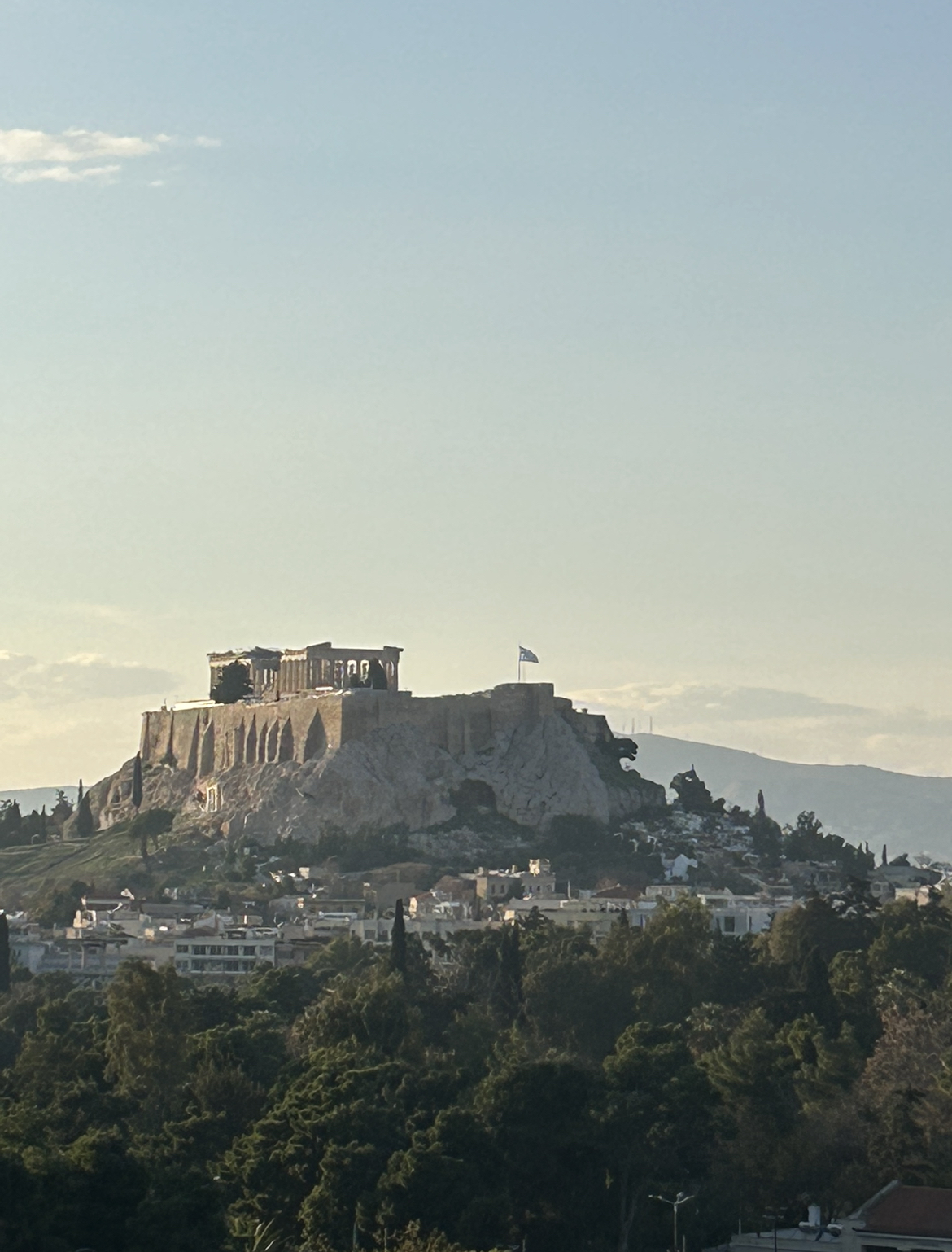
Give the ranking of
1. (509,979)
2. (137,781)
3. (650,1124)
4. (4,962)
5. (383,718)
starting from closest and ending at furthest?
1. (650,1124)
2. (509,979)
3. (4,962)
4. (383,718)
5. (137,781)

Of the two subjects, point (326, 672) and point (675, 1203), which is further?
point (326, 672)

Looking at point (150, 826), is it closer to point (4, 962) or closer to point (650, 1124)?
point (4, 962)

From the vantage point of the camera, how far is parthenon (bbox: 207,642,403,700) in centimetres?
15975

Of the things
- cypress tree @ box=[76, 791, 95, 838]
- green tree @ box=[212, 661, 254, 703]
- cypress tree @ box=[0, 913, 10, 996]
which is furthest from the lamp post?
cypress tree @ box=[76, 791, 95, 838]

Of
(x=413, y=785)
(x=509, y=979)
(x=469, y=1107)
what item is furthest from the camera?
(x=413, y=785)

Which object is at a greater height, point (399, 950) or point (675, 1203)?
point (399, 950)

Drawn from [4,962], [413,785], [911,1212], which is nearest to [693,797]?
[413,785]

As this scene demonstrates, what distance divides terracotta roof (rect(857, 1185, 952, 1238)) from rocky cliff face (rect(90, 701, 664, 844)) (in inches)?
3230

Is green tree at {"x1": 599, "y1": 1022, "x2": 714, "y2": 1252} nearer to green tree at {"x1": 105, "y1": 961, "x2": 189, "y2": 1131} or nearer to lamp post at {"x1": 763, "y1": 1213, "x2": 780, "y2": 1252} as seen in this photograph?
lamp post at {"x1": 763, "y1": 1213, "x2": 780, "y2": 1252}

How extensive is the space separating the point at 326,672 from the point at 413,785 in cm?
1506

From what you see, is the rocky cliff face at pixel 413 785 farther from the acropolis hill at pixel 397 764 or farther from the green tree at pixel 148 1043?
the green tree at pixel 148 1043

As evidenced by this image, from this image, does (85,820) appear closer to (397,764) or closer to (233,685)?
(233,685)

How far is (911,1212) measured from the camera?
66.9 metres

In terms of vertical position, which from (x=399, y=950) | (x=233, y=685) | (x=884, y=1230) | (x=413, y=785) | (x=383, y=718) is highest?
(x=233, y=685)
